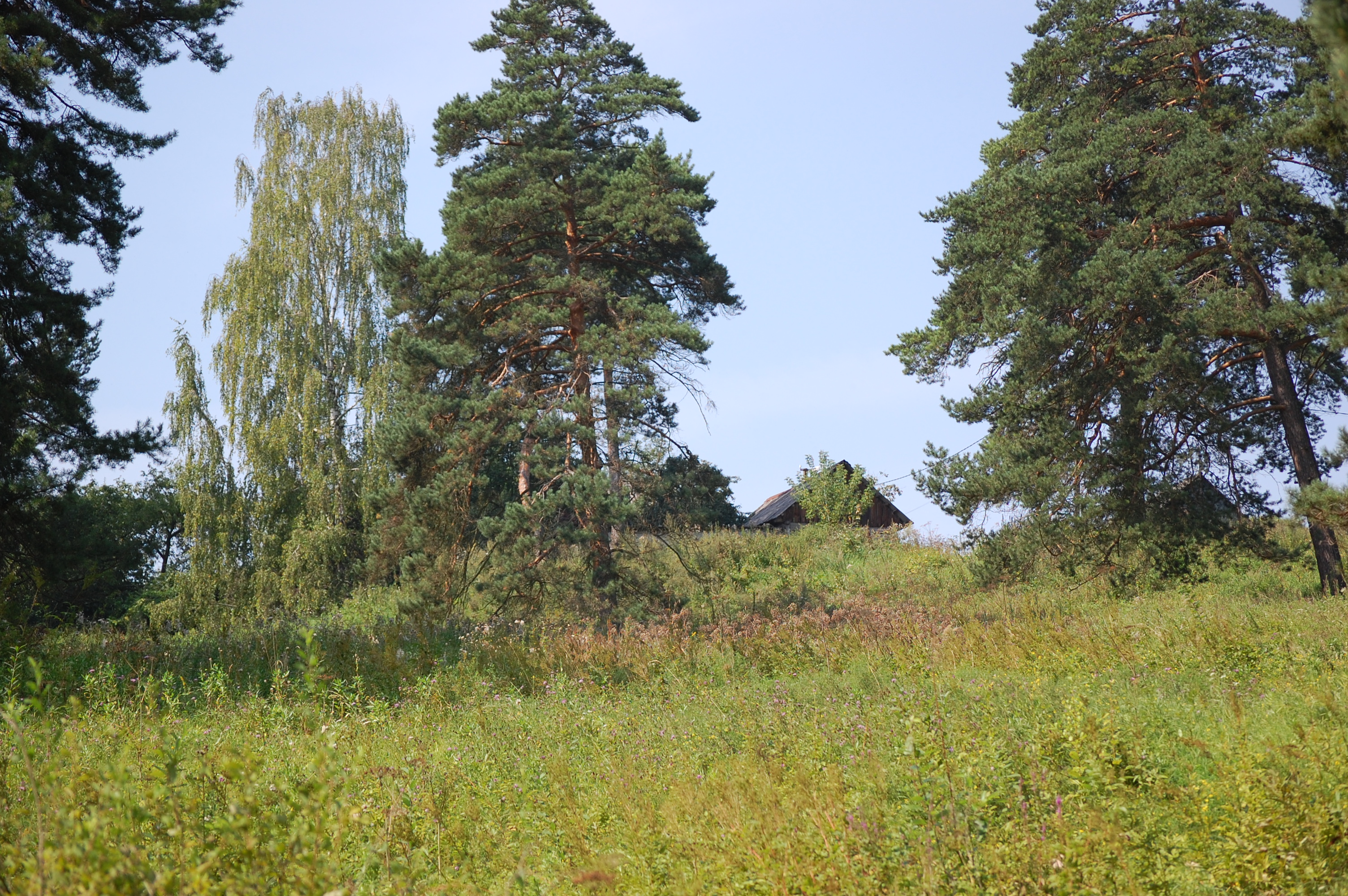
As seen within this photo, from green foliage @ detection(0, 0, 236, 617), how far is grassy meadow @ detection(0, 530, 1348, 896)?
195 centimetres

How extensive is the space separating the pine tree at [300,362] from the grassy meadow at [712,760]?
9416 mm

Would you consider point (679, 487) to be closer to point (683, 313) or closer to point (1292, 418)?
point (683, 313)

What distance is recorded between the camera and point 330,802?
4.07 meters

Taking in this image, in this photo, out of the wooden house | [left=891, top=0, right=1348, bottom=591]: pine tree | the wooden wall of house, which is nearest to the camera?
[left=891, top=0, right=1348, bottom=591]: pine tree

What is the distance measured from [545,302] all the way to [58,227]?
724 centimetres

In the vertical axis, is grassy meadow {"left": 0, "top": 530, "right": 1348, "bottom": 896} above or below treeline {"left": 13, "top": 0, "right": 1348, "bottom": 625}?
below

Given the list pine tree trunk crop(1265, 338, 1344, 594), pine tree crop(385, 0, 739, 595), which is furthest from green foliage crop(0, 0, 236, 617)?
pine tree trunk crop(1265, 338, 1344, 594)

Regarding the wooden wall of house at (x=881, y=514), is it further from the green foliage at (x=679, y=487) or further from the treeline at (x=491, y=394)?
the green foliage at (x=679, y=487)

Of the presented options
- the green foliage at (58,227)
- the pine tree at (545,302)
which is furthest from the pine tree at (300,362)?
the green foliage at (58,227)

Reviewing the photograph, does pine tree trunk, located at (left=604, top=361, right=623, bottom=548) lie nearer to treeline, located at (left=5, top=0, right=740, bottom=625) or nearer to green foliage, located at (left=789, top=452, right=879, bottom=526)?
treeline, located at (left=5, top=0, right=740, bottom=625)

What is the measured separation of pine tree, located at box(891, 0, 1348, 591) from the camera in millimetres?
13500

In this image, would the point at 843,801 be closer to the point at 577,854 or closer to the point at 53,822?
the point at 577,854

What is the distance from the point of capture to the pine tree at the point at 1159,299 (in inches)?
531

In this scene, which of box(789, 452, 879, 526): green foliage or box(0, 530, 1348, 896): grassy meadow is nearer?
box(0, 530, 1348, 896): grassy meadow
